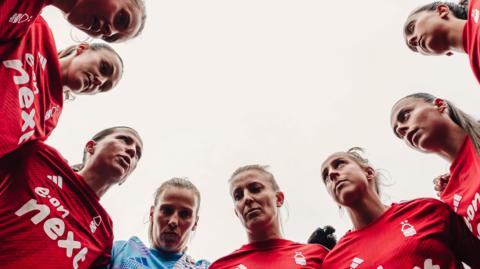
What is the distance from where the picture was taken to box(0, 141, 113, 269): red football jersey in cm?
242

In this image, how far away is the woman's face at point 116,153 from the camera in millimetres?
3381

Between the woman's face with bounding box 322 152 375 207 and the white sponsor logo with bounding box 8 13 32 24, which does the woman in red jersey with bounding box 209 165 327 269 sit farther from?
the white sponsor logo with bounding box 8 13 32 24

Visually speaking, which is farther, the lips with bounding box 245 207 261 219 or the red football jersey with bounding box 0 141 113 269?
the lips with bounding box 245 207 261 219

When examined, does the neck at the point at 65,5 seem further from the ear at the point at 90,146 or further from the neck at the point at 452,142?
the neck at the point at 452,142

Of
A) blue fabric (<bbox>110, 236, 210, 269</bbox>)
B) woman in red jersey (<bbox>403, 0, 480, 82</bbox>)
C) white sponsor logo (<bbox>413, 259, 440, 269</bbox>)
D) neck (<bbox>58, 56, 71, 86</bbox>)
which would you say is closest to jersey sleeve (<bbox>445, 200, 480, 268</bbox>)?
white sponsor logo (<bbox>413, 259, 440, 269</bbox>)

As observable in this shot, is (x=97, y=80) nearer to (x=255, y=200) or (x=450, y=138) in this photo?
(x=255, y=200)

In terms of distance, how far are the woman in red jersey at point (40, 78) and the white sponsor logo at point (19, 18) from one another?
0.60ft

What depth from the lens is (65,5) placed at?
8.54ft

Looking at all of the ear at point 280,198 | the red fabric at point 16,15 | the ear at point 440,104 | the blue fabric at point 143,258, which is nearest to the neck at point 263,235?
the ear at point 280,198

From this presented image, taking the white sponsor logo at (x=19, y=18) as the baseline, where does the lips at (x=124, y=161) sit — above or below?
below

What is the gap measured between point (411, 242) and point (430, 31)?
A: 5.46 ft

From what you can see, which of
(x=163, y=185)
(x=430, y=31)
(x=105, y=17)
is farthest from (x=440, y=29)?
(x=163, y=185)

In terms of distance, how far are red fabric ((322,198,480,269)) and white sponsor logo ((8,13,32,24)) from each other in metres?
2.35

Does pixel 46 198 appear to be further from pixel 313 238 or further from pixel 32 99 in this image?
pixel 313 238
